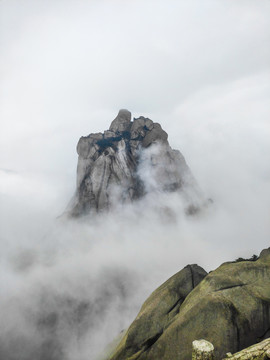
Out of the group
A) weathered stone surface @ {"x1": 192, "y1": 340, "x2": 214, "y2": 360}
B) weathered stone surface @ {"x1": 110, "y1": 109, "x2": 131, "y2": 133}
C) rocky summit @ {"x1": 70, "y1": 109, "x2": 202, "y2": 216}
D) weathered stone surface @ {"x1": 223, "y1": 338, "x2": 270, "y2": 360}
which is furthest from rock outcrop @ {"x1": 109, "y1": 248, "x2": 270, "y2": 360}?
weathered stone surface @ {"x1": 110, "y1": 109, "x2": 131, "y2": 133}

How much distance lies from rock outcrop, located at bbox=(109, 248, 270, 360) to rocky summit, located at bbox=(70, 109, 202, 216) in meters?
131

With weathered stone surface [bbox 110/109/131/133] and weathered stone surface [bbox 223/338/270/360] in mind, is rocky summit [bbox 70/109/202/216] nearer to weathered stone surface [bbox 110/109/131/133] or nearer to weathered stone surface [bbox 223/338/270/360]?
weathered stone surface [bbox 110/109/131/133]

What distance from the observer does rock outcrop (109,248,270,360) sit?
24219 millimetres

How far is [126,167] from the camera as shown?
16512 centimetres

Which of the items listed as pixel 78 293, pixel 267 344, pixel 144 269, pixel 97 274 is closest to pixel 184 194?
pixel 144 269

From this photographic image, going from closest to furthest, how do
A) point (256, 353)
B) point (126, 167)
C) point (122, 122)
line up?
point (256, 353)
point (126, 167)
point (122, 122)

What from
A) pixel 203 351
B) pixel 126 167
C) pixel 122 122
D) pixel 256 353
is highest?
pixel 122 122

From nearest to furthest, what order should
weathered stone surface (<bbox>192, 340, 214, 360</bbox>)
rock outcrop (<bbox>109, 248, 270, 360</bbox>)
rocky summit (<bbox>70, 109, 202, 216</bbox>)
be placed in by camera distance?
weathered stone surface (<bbox>192, 340, 214, 360</bbox>) < rock outcrop (<bbox>109, 248, 270, 360</bbox>) < rocky summit (<bbox>70, 109, 202, 216</bbox>)

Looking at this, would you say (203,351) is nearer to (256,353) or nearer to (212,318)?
(256,353)

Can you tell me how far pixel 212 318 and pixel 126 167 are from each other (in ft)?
470

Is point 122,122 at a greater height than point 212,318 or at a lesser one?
greater

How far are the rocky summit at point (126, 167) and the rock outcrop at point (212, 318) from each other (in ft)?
431

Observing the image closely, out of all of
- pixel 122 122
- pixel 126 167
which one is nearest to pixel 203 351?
pixel 126 167

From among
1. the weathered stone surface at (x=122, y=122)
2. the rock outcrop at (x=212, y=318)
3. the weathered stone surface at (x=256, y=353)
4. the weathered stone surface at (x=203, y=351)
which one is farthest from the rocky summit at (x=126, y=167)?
the weathered stone surface at (x=203, y=351)
